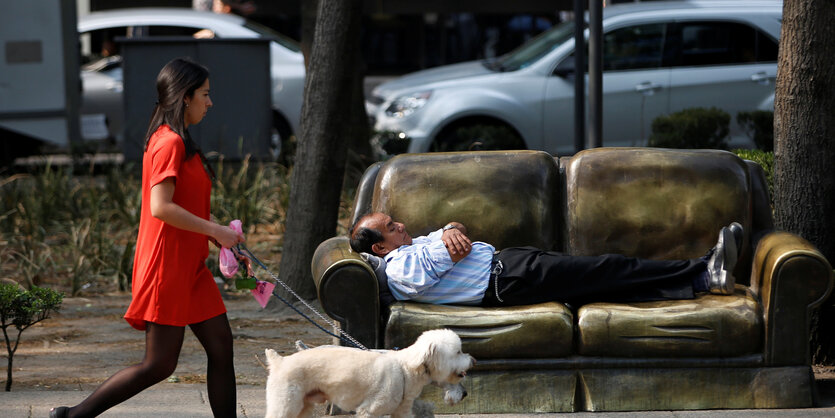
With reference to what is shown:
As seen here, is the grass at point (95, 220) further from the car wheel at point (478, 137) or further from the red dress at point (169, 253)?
the red dress at point (169, 253)

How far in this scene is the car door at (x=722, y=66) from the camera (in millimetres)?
11141

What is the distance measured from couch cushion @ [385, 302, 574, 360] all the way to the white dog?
2.83 ft

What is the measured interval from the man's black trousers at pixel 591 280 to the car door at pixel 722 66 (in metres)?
6.03

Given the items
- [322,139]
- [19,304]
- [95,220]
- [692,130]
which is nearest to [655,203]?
[322,139]

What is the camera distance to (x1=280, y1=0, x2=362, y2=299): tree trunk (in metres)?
7.20

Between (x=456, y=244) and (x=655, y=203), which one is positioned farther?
(x=655, y=203)

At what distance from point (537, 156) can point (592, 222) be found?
50cm

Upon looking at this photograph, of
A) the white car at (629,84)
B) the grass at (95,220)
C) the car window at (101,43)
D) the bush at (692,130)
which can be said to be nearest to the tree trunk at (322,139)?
the grass at (95,220)

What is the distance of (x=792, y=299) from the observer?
196 inches

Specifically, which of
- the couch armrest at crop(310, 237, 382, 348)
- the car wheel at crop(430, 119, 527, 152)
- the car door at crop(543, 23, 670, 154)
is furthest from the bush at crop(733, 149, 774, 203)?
the car door at crop(543, 23, 670, 154)

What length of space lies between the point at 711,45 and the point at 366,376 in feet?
27.1

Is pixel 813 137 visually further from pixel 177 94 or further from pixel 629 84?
pixel 629 84

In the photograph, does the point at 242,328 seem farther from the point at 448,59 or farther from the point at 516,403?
the point at 448,59

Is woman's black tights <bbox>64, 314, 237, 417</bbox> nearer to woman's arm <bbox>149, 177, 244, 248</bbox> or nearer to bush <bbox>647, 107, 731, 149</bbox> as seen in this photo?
woman's arm <bbox>149, 177, 244, 248</bbox>
